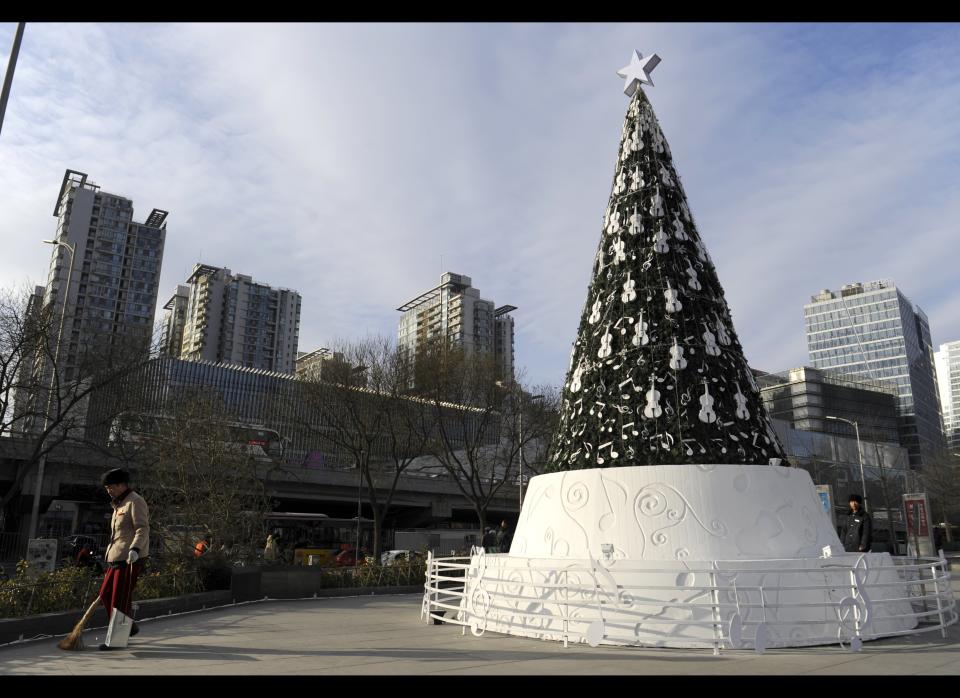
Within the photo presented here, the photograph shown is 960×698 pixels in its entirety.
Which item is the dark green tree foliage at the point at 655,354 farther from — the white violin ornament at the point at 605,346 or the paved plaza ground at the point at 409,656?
the paved plaza ground at the point at 409,656

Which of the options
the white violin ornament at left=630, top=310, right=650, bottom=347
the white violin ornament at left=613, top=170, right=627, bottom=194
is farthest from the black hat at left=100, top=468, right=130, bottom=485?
the white violin ornament at left=613, top=170, right=627, bottom=194

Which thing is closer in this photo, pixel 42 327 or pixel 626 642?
pixel 626 642

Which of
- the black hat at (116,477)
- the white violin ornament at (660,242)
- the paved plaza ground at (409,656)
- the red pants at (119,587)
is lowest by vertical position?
the paved plaza ground at (409,656)

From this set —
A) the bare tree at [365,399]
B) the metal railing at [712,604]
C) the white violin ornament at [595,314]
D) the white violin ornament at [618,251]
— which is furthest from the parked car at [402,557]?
the white violin ornament at [618,251]

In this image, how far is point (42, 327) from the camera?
20.9 metres

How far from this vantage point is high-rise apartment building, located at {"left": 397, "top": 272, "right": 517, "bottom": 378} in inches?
5197

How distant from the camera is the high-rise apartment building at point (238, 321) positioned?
394 feet

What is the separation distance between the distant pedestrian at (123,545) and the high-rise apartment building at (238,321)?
378ft
